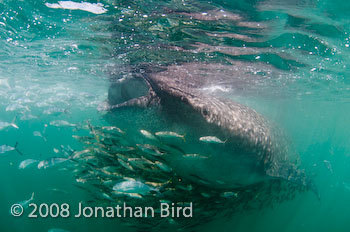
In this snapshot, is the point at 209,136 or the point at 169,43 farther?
the point at 169,43

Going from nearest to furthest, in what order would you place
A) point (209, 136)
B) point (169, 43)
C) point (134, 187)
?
point (134, 187), point (209, 136), point (169, 43)

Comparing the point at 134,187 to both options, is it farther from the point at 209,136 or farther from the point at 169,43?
the point at 169,43

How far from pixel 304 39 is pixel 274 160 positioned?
16.0 feet

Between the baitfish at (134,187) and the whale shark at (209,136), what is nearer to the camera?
the baitfish at (134,187)

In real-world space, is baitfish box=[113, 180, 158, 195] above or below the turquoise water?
below

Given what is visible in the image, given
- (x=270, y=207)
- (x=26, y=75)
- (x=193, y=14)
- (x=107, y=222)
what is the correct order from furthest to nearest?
(x=26, y=75) < (x=107, y=222) < (x=270, y=207) < (x=193, y=14)

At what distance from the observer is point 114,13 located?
6.72m

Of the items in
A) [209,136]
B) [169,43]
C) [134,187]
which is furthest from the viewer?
[169,43]

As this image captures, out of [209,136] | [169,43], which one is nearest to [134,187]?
[209,136]

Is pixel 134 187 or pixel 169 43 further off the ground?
pixel 169 43

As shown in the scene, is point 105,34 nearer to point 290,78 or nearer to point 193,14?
point 193,14

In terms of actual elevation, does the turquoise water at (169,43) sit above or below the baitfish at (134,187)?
above

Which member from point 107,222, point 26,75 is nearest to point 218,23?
point 107,222

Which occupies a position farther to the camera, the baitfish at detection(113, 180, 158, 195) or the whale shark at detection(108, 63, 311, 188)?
the whale shark at detection(108, 63, 311, 188)
